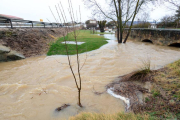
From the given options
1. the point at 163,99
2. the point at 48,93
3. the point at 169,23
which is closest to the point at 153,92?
the point at 163,99

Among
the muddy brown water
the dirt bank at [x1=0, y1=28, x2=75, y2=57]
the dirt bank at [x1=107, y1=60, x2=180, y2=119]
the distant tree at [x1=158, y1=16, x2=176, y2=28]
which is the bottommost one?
the muddy brown water

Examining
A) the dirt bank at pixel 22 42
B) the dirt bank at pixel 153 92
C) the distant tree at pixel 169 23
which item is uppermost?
the distant tree at pixel 169 23

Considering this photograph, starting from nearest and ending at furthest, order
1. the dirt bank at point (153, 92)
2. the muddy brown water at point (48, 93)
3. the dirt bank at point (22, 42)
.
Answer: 1. the dirt bank at point (153, 92)
2. the muddy brown water at point (48, 93)
3. the dirt bank at point (22, 42)

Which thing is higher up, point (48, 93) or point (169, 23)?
point (169, 23)

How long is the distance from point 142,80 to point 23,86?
4.88m

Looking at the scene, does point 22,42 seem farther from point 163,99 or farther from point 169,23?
point 169,23

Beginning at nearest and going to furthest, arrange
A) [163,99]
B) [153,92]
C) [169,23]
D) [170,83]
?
[163,99], [153,92], [170,83], [169,23]

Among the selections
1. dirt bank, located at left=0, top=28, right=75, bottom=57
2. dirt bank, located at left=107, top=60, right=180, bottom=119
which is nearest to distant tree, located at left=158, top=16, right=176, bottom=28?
dirt bank, located at left=107, top=60, right=180, bottom=119

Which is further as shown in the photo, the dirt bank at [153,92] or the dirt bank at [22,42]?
the dirt bank at [22,42]

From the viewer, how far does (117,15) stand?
15211mm

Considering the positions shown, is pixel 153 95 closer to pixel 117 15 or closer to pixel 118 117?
pixel 118 117

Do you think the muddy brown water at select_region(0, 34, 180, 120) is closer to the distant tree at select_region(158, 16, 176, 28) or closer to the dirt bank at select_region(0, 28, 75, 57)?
the dirt bank at select_region(0, 28, 75, 57)

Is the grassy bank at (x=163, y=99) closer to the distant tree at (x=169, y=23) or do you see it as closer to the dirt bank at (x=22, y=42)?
the dirt bank at (x=22, y=42)

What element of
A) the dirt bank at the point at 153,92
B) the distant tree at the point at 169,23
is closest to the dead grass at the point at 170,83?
the dirt bank at the point at 153,92
